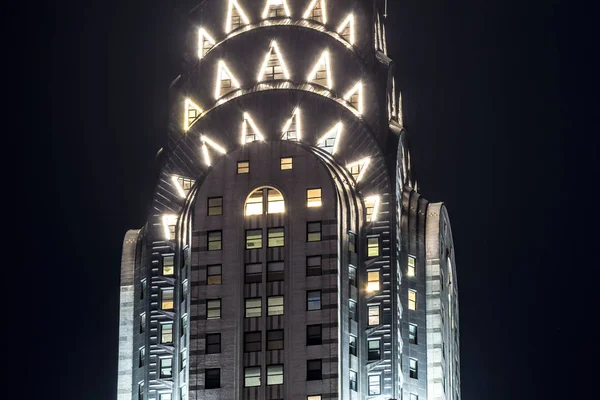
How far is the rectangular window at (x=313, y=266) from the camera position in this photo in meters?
166

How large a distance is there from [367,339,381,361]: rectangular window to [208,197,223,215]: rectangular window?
17.5m

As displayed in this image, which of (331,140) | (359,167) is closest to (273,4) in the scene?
(331,140)

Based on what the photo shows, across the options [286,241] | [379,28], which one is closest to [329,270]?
[286,241]

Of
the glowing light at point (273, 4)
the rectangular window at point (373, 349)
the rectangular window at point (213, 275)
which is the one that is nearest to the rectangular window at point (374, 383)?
the rectangular window at point (373, 349)

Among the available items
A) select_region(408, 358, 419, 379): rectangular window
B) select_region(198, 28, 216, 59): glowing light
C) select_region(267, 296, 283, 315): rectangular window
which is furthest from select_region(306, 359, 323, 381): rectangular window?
select_region(198, 28, 216, 59): glowing light

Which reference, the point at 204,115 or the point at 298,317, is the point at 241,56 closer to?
the point at 204,115

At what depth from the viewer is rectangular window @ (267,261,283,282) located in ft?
547

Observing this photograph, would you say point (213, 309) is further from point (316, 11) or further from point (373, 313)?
point (316, 11)

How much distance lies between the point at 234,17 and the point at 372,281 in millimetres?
31027

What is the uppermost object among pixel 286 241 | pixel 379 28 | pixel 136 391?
pixel 379 28

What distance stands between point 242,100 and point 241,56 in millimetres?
6405

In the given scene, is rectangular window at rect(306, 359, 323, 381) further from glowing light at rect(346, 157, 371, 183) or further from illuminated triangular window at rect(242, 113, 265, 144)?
illuminated triangular window at rect(242, 113, 265, 144)

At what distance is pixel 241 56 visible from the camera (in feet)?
588

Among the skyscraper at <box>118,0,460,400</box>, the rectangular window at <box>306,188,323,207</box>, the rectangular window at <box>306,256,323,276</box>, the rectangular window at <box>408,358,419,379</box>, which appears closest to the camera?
the skyscraper at <box>118,0,460,400</box>
